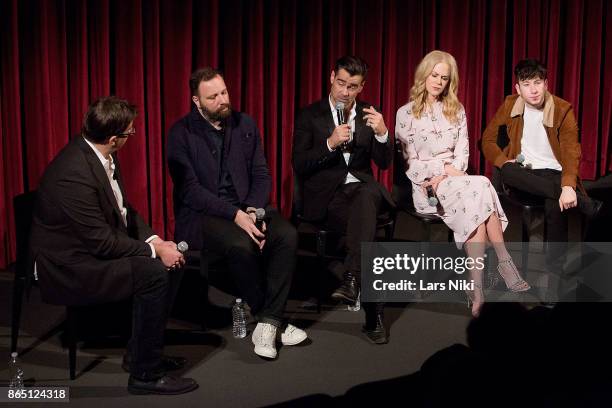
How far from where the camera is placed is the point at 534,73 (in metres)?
4.22

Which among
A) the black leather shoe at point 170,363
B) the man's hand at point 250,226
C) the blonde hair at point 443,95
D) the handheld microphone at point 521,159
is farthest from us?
the handheld microphone at point 521,159

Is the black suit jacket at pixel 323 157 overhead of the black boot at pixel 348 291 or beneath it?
overhead

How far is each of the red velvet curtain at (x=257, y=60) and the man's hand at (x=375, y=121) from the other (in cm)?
88

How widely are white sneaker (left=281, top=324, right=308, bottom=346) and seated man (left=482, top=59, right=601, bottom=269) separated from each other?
1427 millimetres

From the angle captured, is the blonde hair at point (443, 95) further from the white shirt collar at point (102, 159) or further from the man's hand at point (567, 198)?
the white shirt collar at point (102, 159)

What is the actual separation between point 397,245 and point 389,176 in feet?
3.90

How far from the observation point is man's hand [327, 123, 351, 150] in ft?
12.4

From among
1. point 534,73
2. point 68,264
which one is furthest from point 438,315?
point 68,264

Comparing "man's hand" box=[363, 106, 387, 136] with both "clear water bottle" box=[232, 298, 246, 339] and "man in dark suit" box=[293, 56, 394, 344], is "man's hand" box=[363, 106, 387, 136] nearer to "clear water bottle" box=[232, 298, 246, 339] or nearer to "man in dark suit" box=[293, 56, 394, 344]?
"man in dark suit" box=[293, 56, 394, 344]

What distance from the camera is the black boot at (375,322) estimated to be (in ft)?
11.9

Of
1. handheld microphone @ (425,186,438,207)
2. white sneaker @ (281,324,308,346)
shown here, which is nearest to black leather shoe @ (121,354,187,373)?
white sneaker @ (281,324,308,346)

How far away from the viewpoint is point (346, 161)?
4051mm

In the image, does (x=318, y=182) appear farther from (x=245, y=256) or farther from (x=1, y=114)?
(x=1, y=114)

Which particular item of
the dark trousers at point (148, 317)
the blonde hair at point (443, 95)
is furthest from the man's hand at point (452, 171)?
the dark trousers at point (148, 317)
